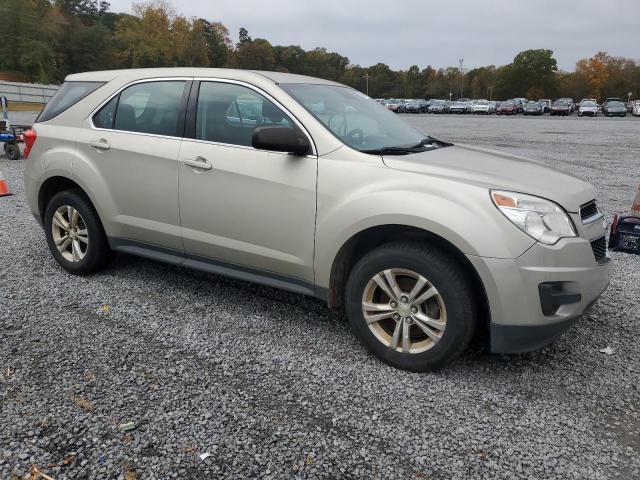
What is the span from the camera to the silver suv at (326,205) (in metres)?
3.05

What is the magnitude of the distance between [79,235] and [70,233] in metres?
0.11

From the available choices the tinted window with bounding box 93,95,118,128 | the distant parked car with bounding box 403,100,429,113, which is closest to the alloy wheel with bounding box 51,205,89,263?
the tinted window with bounding box 93,95,118,128

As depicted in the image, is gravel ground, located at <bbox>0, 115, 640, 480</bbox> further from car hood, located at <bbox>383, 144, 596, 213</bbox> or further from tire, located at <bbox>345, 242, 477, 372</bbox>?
car hood, located at <bbox>383, 144, 596, 213</bbox>

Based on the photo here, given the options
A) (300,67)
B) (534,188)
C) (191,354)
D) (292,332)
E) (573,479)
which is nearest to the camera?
(573,479)

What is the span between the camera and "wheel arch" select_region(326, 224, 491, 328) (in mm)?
3182

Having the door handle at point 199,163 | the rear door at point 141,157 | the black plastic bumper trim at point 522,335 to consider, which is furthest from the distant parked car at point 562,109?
the black plastic bumper trim at point 522,335

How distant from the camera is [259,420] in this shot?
2875mm

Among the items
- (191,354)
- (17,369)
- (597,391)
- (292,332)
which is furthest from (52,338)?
(597,391)

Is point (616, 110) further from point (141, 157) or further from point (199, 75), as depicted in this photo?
point (141, 157)

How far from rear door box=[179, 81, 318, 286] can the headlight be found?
3.86 feet

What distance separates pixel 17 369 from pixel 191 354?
1036mm

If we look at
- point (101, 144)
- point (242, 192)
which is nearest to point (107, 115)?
point (101, 144)

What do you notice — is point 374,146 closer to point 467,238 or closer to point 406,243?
point 406,243

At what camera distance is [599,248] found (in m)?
3.37
